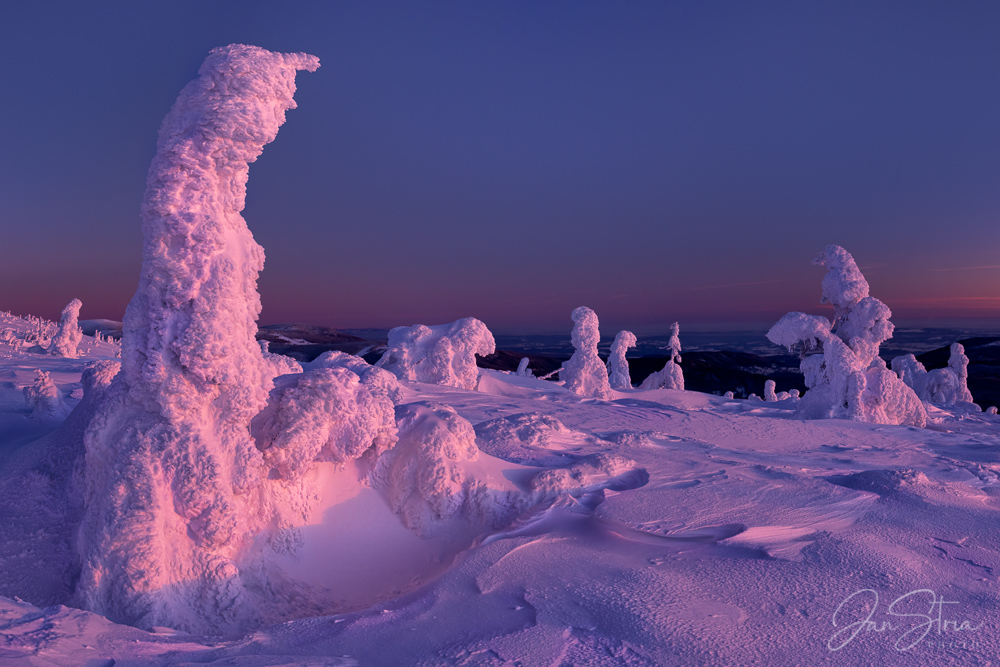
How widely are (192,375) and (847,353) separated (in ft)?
46.8

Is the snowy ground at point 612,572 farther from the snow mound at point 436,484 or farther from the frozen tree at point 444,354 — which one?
the frozen tree at point 444,354

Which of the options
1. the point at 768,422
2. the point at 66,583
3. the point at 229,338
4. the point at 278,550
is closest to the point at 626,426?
the point at 768,422

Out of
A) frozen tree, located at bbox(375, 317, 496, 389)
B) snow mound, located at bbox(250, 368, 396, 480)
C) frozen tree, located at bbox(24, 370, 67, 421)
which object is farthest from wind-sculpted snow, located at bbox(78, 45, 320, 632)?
frozen tree, located at bbox(375, 317, 496, 389)

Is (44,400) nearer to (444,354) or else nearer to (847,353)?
(444,354)

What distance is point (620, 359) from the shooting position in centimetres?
2522

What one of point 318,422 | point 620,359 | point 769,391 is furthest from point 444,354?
point 769,391

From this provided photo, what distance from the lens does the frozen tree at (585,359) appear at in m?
17.7

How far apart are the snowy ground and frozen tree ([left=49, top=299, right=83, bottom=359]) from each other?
1410 cm

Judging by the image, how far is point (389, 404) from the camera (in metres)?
5.69

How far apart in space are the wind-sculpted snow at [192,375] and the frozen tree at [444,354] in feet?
31.0

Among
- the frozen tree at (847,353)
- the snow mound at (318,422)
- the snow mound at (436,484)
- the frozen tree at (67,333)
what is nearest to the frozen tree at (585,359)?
the frozen tree at (847,353)

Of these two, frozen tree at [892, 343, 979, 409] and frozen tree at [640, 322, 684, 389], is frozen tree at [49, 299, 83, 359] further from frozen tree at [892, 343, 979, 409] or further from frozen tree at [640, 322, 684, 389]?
frozen tree at [892, 343, 979, 409]

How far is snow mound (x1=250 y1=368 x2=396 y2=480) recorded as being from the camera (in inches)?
200

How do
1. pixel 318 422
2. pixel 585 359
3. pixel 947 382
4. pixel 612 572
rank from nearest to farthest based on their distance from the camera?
pixel 612 572
pixel 318 422
pixel 585 359
pixel 947 382
